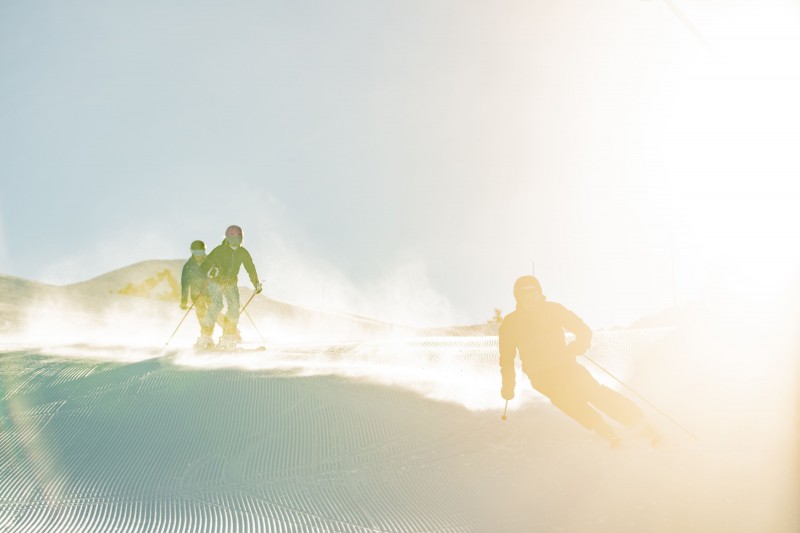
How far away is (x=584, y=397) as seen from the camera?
7836 mm

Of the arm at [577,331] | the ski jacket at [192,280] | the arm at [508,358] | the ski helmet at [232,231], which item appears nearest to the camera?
the arm at [577,331]

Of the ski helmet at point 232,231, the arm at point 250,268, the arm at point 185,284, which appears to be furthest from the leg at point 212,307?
the ski helmet at point 232,231

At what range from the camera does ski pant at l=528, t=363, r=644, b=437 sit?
304 inches

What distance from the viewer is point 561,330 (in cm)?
787

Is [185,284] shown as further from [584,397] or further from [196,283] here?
[584,397]

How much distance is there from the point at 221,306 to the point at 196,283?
720mm

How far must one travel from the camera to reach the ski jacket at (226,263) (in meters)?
15.1

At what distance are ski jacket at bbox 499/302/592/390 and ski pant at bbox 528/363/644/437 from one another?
4.0 inches

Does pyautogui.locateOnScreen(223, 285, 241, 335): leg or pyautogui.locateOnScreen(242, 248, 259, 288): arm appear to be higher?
pyautogui.locateOnScreen(242, 248, 259, 288): arm

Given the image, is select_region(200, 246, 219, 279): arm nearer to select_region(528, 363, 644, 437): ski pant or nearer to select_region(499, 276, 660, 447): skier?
select_region(499, 276, 660, 447): skier

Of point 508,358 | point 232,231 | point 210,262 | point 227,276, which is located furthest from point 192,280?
point 508,358

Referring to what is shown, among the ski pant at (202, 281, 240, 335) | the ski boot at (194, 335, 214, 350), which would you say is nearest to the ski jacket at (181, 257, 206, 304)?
the ski pant at (202, 281, 240, 335)

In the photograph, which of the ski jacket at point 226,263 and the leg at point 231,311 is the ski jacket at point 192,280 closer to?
the ski jacket at point 226,263

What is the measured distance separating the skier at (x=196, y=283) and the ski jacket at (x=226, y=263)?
11.7 inches
